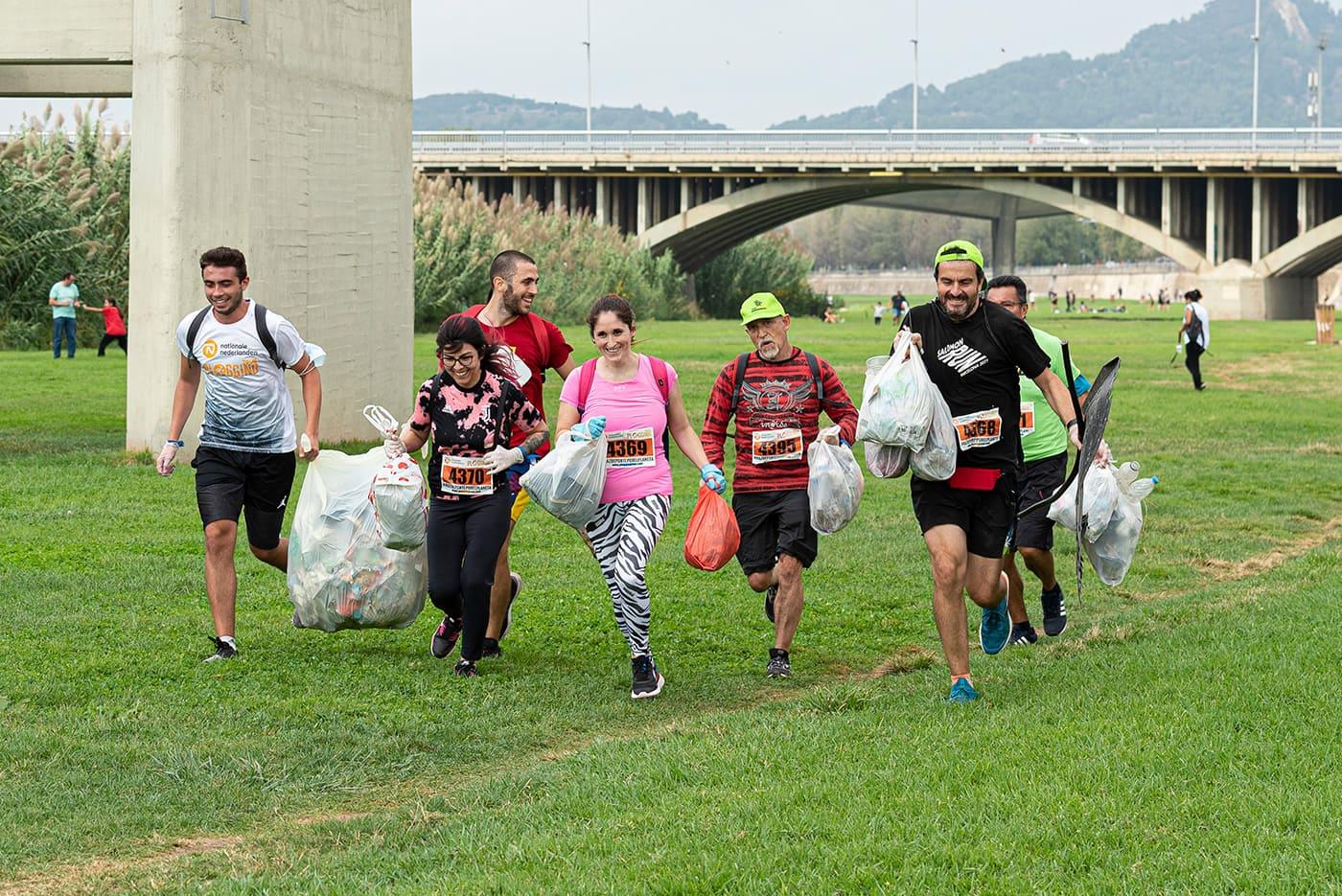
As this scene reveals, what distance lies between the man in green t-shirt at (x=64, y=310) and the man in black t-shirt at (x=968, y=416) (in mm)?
25582

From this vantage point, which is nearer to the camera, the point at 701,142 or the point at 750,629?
the point at 750,629

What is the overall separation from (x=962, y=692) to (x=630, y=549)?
155 cm

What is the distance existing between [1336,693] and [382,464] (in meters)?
4.26

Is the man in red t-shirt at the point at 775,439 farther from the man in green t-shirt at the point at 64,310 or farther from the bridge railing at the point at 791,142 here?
the bridge railing at the point at 791,142

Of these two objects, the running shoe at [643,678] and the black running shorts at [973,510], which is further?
the running shoe at [643,678]

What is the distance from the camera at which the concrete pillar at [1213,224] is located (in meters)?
65.2

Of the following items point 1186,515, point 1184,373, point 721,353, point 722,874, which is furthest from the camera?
point 721,353

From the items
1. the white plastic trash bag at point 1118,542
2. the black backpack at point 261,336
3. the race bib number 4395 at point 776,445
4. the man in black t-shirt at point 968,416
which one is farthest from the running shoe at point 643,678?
the white plastic trash bag at point 1118,542

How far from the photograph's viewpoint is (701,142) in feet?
232

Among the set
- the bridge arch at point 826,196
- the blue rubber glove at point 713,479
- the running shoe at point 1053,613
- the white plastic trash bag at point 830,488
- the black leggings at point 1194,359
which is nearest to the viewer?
the blue rubber glove at point 713,479

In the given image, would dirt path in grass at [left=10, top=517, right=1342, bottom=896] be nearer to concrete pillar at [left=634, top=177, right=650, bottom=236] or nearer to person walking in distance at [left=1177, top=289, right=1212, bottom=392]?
person walking in distance at [left=1177, top=289, right=1212, bottom=392]

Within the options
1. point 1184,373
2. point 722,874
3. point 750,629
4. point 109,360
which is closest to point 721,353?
point 1184,373

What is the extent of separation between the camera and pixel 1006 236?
101000 mm

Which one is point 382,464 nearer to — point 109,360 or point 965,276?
point 965,276
